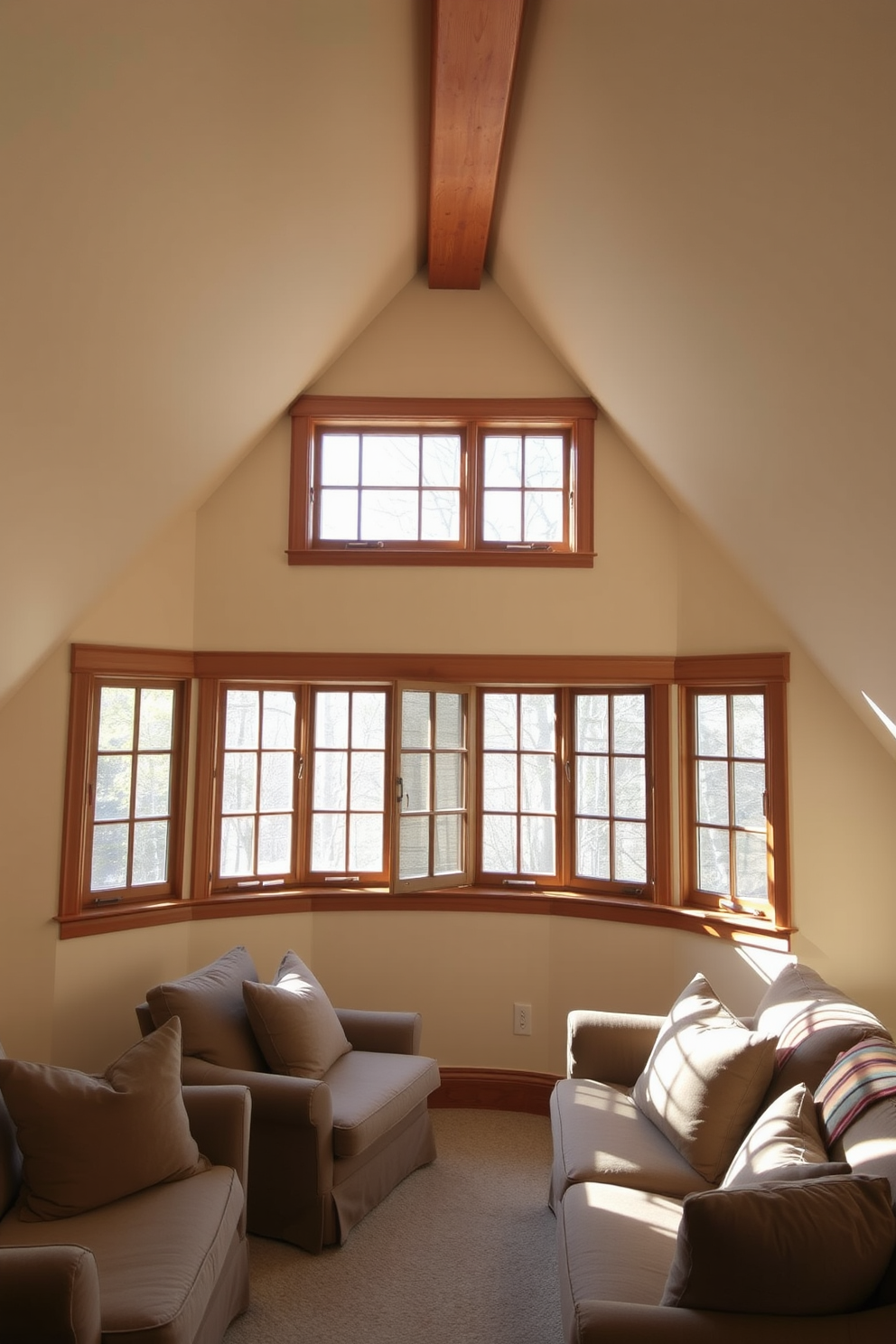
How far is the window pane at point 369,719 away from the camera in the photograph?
461cm

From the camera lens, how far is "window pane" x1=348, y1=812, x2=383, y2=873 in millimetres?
4586

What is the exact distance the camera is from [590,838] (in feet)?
15.0

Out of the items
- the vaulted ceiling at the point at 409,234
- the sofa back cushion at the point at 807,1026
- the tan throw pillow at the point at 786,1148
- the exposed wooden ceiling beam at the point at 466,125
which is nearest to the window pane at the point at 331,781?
the vaulted ceiling at the point at 409,234

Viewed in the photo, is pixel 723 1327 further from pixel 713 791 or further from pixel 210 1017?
pixel 713 791

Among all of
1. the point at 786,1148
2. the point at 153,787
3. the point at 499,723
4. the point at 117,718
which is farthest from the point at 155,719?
the point at 786,1148

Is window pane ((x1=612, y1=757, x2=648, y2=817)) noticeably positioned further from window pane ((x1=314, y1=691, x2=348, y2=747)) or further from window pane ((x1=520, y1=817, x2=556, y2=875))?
window pane ((x1=314, y1=691, x2=348, y2=747))

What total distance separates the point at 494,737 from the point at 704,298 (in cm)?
256

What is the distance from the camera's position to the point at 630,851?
14.6 feet

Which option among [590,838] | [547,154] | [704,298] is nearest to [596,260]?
[547,154]

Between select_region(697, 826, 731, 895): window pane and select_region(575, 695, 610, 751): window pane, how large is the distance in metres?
0.62

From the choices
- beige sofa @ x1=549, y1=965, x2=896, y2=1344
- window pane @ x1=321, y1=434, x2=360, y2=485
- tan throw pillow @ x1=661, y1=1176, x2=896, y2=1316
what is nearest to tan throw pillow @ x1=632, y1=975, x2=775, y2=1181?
beige sofa @ x1=549, y1=965, x2=896, y2=1344

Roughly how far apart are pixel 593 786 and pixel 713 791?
58 centimetres

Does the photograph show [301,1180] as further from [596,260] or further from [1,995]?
[596,260]

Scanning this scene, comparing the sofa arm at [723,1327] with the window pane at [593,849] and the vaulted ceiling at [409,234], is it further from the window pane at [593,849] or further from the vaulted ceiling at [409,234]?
the window pane at [593,849]
